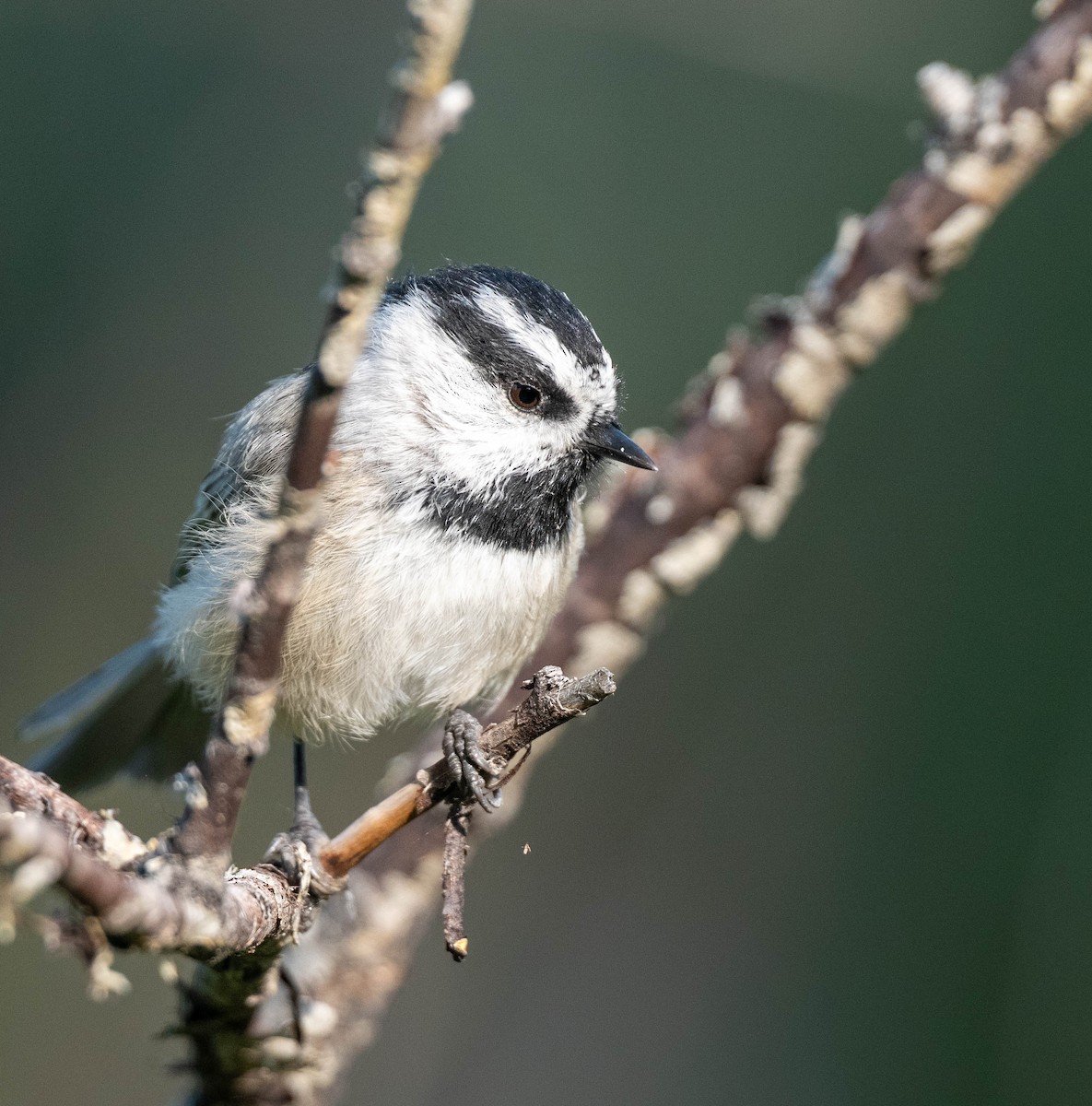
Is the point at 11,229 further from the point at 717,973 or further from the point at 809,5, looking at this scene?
the point at 717,973

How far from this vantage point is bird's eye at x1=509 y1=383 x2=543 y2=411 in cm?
186

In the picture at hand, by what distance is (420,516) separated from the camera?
171 cm

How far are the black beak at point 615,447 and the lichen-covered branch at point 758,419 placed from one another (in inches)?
6.6

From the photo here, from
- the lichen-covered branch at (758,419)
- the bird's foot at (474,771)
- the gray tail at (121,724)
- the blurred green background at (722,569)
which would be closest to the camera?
the bird's foot at (474,771)

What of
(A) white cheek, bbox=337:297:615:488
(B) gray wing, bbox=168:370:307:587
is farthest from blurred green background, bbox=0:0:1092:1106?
(A) white cheek, bbox=337:297:615:488

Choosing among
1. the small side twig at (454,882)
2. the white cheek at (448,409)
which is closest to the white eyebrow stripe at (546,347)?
the white cheek at (448,409)

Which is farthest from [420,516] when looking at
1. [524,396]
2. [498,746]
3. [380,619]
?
[498,746]

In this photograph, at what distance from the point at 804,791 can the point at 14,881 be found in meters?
2.90

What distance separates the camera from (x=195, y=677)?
1.86m

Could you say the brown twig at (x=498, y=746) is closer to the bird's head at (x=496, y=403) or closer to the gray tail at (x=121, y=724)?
the bird's head at (x=496, y=403)

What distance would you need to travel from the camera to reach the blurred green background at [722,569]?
10.4 feet

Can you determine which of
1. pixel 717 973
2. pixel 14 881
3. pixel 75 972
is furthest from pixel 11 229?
pixel 14 881

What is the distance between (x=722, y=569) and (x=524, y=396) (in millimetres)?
1893

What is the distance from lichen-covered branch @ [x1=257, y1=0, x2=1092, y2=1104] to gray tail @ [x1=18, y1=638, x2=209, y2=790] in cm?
48
